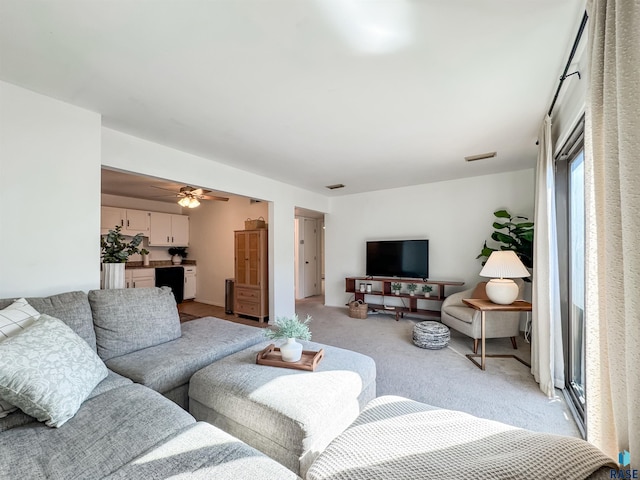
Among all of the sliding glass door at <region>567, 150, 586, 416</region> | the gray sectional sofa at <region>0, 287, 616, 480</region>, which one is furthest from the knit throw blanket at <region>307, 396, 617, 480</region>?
the sliding glass door at <region>567, 150, 586, 416</region>

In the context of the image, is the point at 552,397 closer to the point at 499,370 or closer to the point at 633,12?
the point at 499,370

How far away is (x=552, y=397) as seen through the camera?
2162mm

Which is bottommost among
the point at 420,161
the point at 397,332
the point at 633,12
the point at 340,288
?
the point at 397,332

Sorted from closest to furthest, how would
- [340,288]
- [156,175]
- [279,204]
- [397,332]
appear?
1. [156,175]
2. [397,332]
3. [279,204]
4. [340,288]

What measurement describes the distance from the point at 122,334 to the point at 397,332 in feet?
10.9

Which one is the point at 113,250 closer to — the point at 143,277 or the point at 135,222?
the point at 143,277

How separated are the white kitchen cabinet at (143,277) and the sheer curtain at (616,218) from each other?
20.8 feet

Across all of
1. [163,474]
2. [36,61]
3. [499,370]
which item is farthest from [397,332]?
[36,61]

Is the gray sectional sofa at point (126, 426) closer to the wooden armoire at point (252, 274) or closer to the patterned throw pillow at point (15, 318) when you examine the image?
the patterned throw pillow at point (15, 318)

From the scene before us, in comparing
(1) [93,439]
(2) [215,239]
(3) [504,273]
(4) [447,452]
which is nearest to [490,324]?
(3) [504,273]

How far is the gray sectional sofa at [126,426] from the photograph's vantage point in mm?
910

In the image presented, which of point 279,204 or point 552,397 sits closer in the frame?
point 552,397

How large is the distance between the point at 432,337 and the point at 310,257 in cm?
461

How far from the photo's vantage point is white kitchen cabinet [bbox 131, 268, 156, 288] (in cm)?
537
